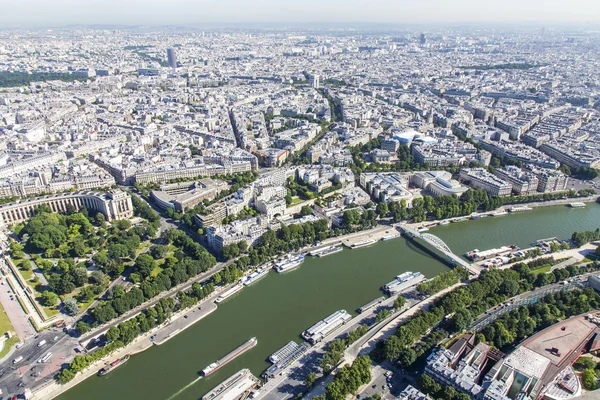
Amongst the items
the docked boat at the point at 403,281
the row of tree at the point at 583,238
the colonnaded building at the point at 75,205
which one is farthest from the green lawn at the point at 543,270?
the colonnaded building at the point at 75,205

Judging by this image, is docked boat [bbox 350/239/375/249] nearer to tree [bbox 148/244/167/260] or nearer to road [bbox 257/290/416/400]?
road [bbox 257/290/416/400]

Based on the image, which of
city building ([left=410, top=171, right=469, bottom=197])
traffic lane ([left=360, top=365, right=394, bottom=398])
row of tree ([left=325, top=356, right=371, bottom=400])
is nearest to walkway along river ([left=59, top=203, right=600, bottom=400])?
city building ([left=410, top=171, right=469, bottom=197])

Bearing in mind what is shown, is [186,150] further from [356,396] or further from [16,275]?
[356,396]

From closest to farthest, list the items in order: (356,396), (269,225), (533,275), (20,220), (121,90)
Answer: (356,396)
(533,275)
(269,225)
(20,220)
(121,90)

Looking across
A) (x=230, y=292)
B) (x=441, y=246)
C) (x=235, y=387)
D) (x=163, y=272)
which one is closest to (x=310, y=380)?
(x=235, y=387)

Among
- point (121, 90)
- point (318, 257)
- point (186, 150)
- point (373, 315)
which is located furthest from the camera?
point (121, 90)

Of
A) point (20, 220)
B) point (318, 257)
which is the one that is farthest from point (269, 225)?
point (20, 220)

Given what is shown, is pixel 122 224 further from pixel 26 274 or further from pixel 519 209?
pixel 519 209
